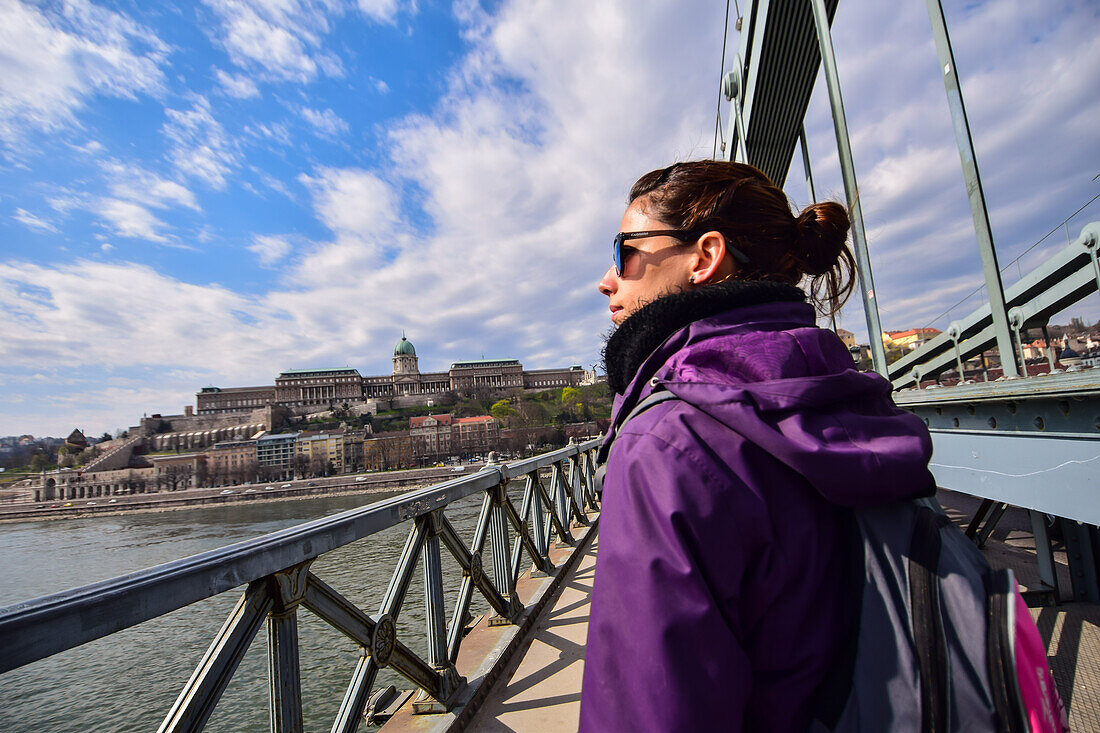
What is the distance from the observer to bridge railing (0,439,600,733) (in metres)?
0.85

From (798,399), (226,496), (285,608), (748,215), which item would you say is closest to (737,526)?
(798,399)

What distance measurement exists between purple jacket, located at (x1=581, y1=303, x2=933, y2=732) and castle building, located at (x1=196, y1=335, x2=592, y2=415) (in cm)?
9929

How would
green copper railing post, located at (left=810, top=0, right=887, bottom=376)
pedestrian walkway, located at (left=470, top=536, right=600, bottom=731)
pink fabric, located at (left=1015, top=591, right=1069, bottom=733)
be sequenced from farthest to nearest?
green copper railing post, located at (left=810, top=0, right=887, bottom=376)
pedestrian walkway, located at (left=470, top=536, right=600, bottom=731)
pink fabric, located at (left=1015, top=591, right=1069, bottom=733)

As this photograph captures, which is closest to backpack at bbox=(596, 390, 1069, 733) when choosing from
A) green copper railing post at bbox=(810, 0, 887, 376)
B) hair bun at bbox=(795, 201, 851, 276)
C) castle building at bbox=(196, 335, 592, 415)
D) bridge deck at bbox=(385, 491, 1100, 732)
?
hair bun at bbox=(795, 201, 851, 276)

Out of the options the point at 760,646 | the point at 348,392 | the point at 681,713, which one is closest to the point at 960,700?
the point at 760,646

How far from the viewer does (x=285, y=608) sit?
53.1 inches

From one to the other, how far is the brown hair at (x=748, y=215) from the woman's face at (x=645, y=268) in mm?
31

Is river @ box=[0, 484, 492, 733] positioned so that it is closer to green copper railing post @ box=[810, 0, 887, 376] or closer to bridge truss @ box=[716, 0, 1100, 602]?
bridge truss @ box=[716, 0, 1100, 602]

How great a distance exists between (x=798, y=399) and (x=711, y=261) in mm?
400

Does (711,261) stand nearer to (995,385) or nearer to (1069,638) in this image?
(995,385)

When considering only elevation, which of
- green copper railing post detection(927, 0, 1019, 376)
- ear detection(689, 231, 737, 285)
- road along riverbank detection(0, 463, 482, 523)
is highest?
green copper railing post detection(927, 0, 1019, 376)

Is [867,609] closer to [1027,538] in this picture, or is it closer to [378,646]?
[378,646]

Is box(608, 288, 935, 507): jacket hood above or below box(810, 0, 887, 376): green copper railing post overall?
below

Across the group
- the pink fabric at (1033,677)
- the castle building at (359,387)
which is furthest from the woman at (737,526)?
the castle building at (359,387)
